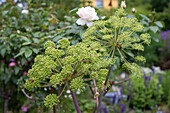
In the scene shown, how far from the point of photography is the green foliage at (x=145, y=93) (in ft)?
11.1

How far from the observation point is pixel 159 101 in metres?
3.52

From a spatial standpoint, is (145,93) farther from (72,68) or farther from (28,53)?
(72,68)

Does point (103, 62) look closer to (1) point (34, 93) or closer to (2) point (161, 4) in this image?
(1) point (34, 93)

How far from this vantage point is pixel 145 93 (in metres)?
3.48

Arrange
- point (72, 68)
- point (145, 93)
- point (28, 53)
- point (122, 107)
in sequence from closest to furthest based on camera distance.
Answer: point (72, 68) → point (28, 53) → point (122, 107) → point (145, 93)

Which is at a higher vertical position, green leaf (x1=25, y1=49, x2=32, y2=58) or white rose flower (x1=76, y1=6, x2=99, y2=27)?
white rose flower (x1=76, y1=6, x2=99, y2=27)

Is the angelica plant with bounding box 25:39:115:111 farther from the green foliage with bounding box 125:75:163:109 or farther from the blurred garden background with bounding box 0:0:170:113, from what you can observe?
the green foliage with bounding box 125:75:163:109

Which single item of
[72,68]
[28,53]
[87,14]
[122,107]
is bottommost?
[122,107]

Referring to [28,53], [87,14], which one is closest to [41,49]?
[28,53]

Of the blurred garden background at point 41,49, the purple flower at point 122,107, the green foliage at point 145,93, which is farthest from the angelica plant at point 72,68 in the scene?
the green foliage at point 145,93

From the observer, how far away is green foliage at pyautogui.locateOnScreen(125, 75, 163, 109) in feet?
11.1

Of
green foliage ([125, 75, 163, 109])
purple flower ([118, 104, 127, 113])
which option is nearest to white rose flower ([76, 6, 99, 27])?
purple flower ([118, 104, 127, 113])

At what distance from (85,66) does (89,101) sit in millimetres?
2881

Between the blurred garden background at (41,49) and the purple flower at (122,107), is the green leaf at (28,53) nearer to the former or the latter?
the blurred garden background at (41,49)
